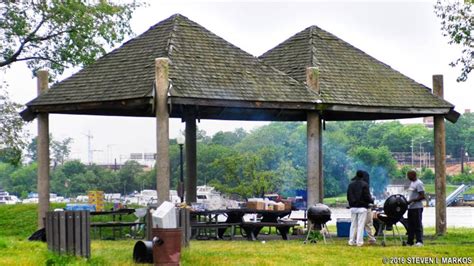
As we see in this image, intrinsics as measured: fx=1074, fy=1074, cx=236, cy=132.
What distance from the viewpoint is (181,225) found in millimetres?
20156

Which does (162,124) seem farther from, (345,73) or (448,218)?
(448,218)

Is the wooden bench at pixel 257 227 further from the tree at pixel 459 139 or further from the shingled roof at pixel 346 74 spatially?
the tree at pixel 459 139

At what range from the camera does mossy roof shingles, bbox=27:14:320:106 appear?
24812 mm

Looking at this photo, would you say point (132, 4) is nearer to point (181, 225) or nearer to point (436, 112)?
point (436, 112)

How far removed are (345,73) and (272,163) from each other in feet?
175

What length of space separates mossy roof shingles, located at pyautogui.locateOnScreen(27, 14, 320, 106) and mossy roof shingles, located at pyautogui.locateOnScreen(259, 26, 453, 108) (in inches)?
46.8

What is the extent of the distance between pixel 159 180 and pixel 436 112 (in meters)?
8.28

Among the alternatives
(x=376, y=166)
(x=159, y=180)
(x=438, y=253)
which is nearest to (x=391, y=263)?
(x=438, y=253)

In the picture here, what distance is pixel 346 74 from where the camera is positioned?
2822 cm

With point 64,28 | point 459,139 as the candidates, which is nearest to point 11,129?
point 64,28

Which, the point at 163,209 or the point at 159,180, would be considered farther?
the point at 159,180

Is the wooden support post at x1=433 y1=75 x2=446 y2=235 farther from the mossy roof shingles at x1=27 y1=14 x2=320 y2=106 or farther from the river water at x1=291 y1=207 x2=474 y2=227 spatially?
the river water at x1=291 y1=207 x2=474 y2=227

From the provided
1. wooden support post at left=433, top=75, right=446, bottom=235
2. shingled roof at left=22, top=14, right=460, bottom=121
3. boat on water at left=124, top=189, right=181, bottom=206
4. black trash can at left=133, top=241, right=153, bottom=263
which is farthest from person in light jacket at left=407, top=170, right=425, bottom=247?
black trash can at left=133, top=241, right=153, bottom=263

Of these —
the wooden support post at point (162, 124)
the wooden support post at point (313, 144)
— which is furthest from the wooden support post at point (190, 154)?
the wooden support post at point (162, 124)
